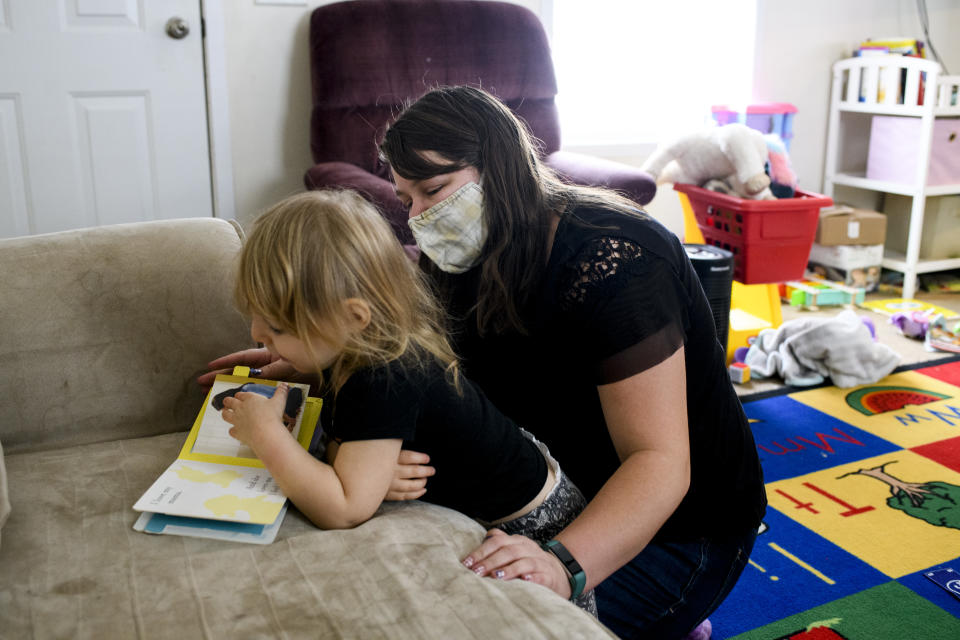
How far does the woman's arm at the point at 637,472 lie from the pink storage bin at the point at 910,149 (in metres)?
2.91

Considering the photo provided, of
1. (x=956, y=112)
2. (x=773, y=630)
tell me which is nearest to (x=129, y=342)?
(x=773, y=630)

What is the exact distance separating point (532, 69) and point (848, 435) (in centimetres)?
151

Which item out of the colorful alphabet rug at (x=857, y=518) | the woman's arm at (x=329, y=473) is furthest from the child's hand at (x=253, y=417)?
the colorful alphabet rug at (x=857, y=518)

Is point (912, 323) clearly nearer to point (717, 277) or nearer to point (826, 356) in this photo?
point (826, 356)

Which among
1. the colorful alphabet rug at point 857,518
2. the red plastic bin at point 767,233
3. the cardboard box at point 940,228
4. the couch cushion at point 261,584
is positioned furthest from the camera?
the cardboard box at point 940,228

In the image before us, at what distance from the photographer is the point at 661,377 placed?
0.98 meters

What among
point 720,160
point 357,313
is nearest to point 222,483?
point 357,313

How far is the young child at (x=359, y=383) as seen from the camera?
3.01 feet

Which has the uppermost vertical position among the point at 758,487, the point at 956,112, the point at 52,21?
the point at 52,21

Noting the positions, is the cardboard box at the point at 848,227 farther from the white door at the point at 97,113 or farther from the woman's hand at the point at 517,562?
the woman's hand at the point at 517,562

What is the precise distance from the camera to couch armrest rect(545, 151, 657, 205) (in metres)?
2.34

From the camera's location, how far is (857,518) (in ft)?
5.96

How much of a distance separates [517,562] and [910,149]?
10.5 feet

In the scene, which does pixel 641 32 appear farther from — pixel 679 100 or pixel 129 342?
pixel 129 342
